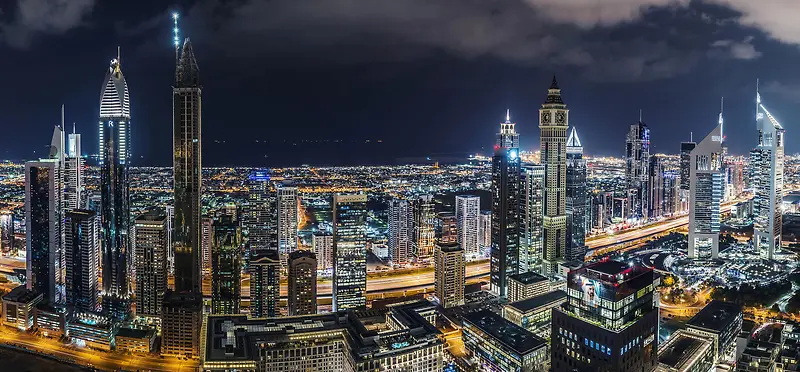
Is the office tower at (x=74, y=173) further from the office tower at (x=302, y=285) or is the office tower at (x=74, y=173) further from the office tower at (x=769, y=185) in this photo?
the office tower at (x=769, y=185)

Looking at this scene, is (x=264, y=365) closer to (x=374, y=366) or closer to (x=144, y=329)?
(x=374, y=366)

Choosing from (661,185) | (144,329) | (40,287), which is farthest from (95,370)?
(661,185)

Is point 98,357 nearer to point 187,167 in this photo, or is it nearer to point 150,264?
point 150,264

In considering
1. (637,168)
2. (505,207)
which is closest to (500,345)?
(505,207)

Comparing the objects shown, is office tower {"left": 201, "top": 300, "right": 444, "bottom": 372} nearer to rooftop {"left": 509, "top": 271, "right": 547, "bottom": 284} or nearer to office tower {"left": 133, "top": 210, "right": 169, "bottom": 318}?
office tower {"left": 133, "top": 210, "right": 169, "bottom": 318}

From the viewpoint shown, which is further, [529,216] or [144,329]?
[529,216]

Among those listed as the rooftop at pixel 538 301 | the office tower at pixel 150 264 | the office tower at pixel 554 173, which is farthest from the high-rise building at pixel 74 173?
the office tower at pixel 554 173
